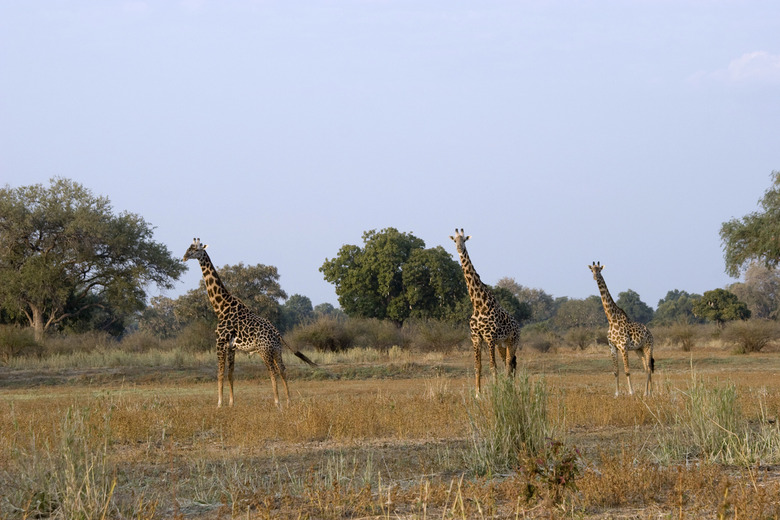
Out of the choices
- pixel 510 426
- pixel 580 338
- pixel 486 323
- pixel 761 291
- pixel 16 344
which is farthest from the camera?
pixel 761 291

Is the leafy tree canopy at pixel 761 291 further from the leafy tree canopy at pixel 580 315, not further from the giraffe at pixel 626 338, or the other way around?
the giraffe at pixel 626 338

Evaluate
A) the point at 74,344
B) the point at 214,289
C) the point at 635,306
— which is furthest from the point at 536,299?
the point at 214,289

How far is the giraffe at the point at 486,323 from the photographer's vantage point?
13250mm

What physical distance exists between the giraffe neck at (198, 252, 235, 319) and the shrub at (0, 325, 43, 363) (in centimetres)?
1579

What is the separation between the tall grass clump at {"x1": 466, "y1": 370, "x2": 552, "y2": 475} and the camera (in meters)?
7.77

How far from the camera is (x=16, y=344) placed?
95.0 feet

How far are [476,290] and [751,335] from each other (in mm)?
24703

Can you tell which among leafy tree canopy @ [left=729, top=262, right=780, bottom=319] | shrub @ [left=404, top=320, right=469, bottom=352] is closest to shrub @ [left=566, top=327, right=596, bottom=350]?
shrub @ [left=404, top=320, right=469, bottom=352]

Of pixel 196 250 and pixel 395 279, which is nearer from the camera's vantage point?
pixel 196 250

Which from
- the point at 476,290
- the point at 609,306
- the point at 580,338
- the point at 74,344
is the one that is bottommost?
the point at 580,338

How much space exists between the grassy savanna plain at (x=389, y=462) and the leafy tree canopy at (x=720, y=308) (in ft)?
143

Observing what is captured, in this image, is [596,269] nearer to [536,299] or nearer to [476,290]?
[476,290]

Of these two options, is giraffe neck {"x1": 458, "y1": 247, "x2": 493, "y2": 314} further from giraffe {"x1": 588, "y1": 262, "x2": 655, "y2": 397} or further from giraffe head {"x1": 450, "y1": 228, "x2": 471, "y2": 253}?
giraffe {"x1": 588, "y1": 262, "x2": 655, "y2": 397}

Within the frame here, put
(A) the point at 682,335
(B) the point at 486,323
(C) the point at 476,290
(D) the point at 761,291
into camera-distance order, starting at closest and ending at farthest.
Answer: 1. (B) the point at 486,323
2. (C) the point at 476,290
3. (A) the point at 682,335
4. (D) the point at 761,291
